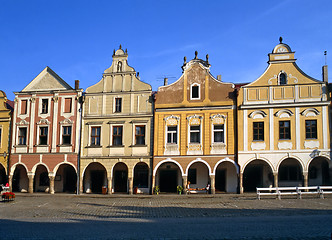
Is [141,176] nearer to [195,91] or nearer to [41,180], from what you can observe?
[195,91]

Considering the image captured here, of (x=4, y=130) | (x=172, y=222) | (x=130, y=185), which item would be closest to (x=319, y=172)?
(x=130, y=185)

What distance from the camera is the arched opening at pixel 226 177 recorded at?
32.9 metres

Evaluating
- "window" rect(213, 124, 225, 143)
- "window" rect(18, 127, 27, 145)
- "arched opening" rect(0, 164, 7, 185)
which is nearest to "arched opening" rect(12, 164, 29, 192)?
"arched opening" rect(0, 164, 7, 185)

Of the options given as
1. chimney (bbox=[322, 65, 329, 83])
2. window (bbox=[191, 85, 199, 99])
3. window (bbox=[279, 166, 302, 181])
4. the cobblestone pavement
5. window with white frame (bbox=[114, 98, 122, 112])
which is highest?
chimney (bbox=[322, 65, 329, 83])

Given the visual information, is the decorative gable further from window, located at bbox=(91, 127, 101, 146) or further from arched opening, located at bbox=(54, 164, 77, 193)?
arched opening, located at bbox=(54, 164, 77, 193)

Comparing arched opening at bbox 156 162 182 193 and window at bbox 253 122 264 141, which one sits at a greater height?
window at bbox 253 122 264 141

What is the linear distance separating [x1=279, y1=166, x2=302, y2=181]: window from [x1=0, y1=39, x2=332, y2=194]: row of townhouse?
8 centimetres

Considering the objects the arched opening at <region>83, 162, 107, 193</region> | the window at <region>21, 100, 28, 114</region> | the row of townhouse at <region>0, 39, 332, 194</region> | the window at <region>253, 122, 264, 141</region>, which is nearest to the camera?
the row of townhouse at <region>0, 39, 332, 194</region>

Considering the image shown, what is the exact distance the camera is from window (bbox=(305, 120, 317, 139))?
101ft

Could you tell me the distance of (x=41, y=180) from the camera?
37812 millimetres

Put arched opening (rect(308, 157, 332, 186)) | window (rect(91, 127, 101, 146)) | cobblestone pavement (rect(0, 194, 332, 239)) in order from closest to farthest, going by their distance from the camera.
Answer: cobblestone pavement (rect(0, 194, 332, 239)) < arched opening (rect(308, 157, 332, 186)) < window (rect(91, 127, 101, 146))

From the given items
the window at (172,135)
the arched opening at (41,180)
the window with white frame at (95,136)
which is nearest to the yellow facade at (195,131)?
the window at (172,135)

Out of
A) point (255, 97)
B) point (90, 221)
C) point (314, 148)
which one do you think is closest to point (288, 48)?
point (255, 97)

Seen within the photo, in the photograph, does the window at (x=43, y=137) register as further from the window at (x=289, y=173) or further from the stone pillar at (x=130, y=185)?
the window at (x=289, y=173)
